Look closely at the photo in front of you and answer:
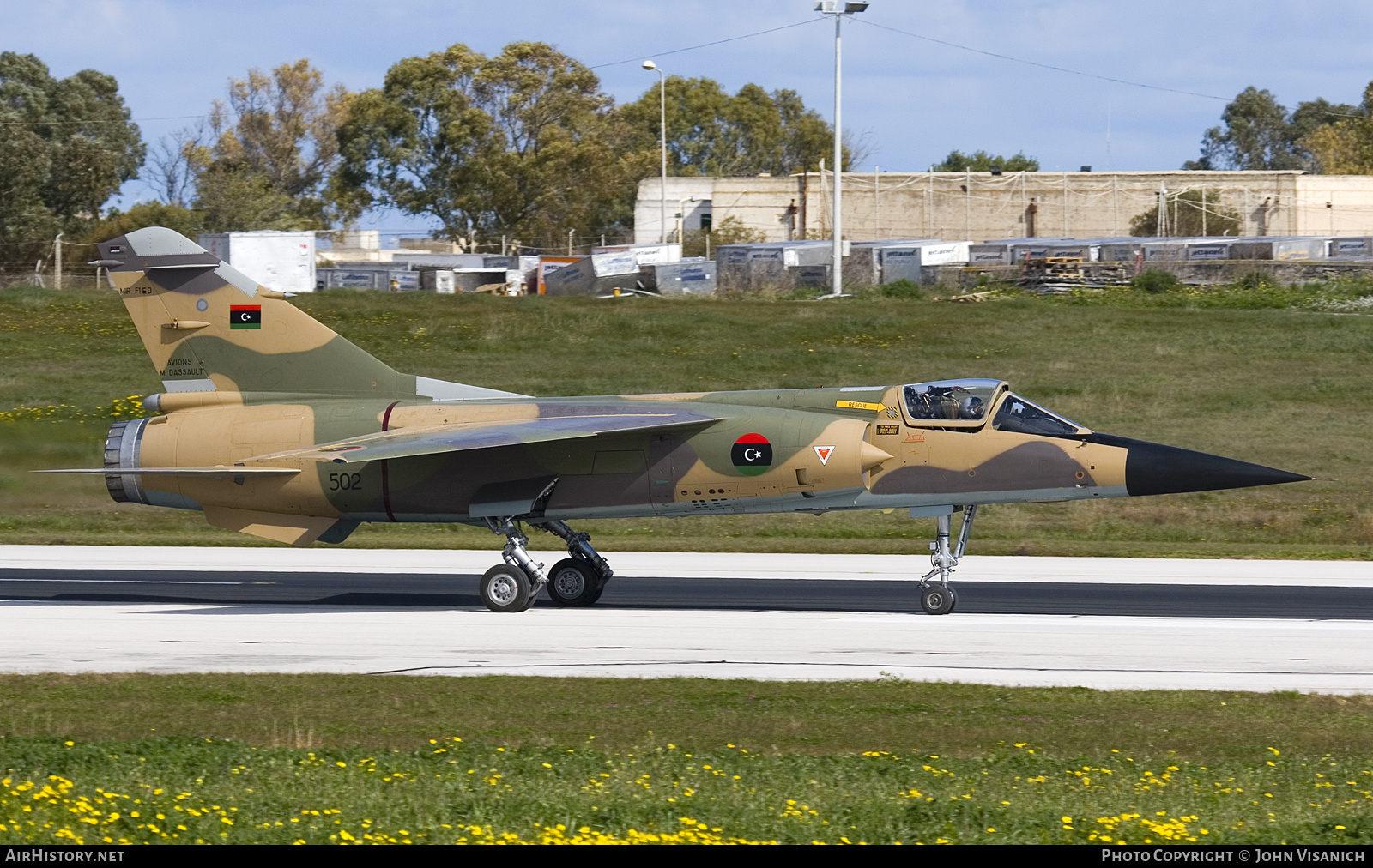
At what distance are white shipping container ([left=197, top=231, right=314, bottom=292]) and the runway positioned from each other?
1214 inches

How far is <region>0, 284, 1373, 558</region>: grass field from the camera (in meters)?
26.5

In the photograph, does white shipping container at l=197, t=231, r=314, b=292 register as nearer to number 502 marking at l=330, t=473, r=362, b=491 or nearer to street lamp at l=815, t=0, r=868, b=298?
street lamp at l=815, t=0, r=868, b=298

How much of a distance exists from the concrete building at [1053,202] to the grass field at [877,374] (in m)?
27.5

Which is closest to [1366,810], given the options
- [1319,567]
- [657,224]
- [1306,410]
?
[1319,567]

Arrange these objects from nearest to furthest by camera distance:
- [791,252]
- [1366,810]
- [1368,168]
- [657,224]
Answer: [1366,810] < [791,252] < [657,224] < [1368,168]

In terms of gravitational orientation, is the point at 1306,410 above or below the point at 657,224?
below

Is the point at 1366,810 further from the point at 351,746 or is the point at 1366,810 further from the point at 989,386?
the point at 989,386

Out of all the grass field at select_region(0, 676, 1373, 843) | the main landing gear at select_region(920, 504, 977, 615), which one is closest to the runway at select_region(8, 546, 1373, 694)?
the main landing gear at select_region(920, 504, 977, 615)

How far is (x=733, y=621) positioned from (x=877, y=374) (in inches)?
923

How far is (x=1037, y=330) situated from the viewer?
145ft

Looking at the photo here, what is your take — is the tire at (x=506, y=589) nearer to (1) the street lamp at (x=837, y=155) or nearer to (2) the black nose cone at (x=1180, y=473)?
(2) the black nose cone at (x=1180, y=473)

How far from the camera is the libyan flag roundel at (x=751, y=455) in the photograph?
16922mm

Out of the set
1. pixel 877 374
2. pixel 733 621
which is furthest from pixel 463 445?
pixel 877 374

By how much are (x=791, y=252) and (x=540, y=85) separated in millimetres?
33453
